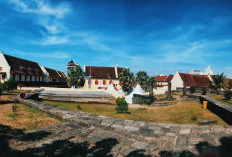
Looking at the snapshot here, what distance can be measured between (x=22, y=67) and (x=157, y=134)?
137 ft

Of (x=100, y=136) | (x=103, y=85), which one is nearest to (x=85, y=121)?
(x=100, y=136)

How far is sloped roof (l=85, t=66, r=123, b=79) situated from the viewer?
52219 mm

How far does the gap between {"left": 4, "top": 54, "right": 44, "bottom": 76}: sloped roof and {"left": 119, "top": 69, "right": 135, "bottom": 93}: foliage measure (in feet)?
73.9

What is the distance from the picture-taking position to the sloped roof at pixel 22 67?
122 feet

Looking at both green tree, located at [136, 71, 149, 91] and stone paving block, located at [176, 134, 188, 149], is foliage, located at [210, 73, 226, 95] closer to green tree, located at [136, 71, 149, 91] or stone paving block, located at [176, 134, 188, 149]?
green tree, located at [136, 71, 149, 91]

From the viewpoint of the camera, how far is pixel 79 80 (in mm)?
47562

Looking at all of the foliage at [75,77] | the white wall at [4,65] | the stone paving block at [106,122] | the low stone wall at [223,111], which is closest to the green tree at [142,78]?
the foliage at [75,77]

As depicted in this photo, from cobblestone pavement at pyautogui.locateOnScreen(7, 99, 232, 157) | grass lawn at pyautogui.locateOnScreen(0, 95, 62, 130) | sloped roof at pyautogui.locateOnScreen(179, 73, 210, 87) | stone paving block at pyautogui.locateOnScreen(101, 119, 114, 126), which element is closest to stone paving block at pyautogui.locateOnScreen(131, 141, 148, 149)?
cobblestone pavement at pyautogui.locateOnScreen(7, 99, 232, 157)

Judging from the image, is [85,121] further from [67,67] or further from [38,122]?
[67,67]

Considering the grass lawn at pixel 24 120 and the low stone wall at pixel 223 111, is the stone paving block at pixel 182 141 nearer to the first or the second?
the grass lawn at pixel 24 120

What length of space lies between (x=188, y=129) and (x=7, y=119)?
6.78 meters

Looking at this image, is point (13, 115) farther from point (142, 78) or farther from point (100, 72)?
point (100, 72)

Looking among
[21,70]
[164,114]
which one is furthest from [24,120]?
[21,70]

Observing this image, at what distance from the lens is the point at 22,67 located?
40.5 m
